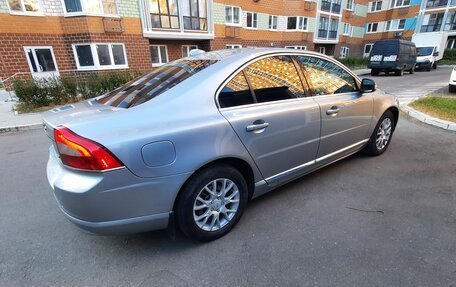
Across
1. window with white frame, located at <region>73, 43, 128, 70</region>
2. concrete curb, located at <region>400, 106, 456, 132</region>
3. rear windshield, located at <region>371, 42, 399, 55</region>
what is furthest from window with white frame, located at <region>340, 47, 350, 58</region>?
concrete curb, located at <region>400, 106, 456, 132</region>

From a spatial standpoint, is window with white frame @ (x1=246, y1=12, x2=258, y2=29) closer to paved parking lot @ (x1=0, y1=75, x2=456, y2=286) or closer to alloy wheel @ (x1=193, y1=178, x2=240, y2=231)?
paved parking lot @ (x1=0, y1=75, x2=456, y2=286)

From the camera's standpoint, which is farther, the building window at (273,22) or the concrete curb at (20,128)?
the building window at (273,22)

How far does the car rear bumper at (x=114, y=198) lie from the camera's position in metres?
1.74

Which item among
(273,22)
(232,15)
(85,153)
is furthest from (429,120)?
(273,22)

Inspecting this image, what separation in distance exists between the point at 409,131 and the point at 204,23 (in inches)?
628

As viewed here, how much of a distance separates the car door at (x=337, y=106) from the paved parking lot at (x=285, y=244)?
521mm

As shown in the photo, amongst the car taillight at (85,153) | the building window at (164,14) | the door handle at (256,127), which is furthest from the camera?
the building window at (164,14)

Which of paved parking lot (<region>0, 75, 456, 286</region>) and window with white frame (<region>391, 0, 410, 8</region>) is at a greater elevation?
window with white frame (<region>391, 0, 410, 8</region>)

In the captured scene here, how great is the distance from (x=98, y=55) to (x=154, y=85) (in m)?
13.9

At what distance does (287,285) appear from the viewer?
186 centimetres

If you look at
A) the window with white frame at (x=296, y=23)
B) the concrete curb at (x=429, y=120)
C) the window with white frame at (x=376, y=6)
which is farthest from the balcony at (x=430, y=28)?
the concrete curb at (x=429, y=120)

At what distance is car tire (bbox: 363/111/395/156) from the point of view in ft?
12.7

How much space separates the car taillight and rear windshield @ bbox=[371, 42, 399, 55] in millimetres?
21458

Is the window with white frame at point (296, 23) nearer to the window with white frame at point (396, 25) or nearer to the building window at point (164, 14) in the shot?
the building window at point (164, 14)
